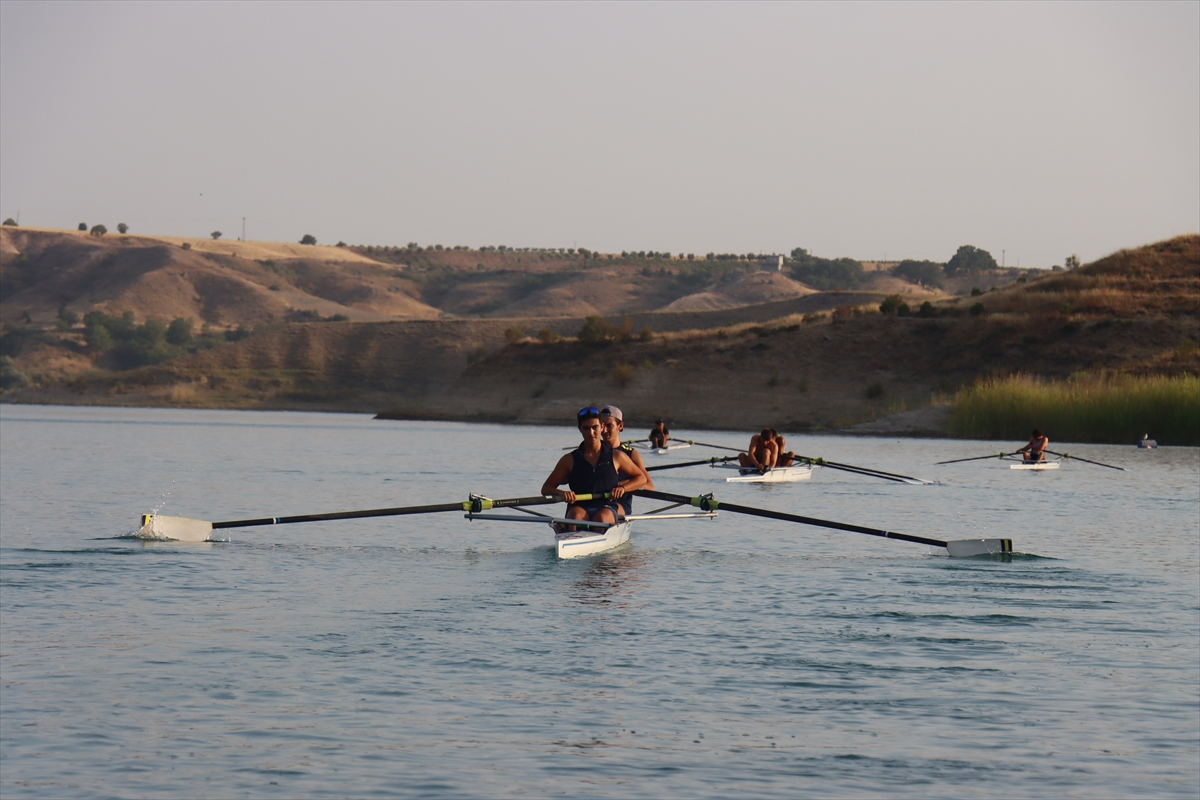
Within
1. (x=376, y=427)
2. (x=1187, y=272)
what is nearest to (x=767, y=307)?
(x=1187, y=272)

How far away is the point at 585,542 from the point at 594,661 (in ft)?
21.2

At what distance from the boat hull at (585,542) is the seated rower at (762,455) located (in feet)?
51.7

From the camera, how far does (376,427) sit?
8225 centimetres

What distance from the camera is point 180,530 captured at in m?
21.3

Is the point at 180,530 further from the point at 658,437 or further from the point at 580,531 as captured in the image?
the point at 658,437

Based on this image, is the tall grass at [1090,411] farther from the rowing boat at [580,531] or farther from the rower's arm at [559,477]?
the rower's arm at [559,477]

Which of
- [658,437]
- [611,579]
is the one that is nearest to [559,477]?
[611,579]

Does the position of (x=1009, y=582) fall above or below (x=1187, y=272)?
below

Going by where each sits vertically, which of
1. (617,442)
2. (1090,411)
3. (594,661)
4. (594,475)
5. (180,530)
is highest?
(1090,411)

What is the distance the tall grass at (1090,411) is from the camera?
55781 millimetres

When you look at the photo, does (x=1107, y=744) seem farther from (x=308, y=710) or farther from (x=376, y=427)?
(x=376, y=427)

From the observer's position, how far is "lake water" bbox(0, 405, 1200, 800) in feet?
31.6

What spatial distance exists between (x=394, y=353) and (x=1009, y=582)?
11565cm

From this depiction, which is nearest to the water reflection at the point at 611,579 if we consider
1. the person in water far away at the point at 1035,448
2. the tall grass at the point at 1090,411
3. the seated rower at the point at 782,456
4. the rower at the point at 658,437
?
the seated rower at the point at 782,456
